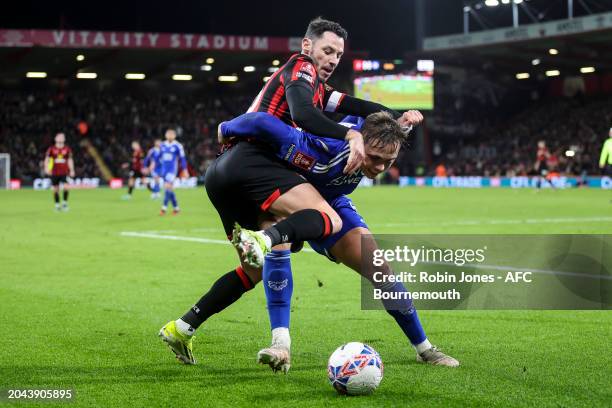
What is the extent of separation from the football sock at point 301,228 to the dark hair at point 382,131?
21.1 inches

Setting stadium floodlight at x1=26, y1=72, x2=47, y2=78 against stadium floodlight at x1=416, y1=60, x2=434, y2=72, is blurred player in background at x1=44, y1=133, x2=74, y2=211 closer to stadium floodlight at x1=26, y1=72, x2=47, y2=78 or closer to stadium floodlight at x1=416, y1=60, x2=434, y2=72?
stadium floodlight at x1=416, y1=60, x2=434, y2=72

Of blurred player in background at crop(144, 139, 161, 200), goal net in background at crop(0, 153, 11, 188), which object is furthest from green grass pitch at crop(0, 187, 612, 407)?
goal net in background at crop(0, 153, 11, 188)

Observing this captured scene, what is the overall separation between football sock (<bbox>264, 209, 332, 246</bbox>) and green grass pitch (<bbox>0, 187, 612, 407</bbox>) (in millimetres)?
824

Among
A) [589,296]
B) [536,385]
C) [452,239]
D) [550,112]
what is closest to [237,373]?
[536,385]

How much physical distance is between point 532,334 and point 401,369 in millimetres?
1607

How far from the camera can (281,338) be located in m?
5.43

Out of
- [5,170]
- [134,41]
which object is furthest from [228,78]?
[5,170]

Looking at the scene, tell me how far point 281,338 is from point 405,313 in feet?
2.61

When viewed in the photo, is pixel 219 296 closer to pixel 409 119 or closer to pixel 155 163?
pixel 409 119

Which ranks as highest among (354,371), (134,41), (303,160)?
(134,41)

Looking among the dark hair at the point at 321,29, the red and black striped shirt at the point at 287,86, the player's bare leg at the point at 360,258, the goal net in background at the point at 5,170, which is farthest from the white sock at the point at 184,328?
the goal net in background at the point at 5,170

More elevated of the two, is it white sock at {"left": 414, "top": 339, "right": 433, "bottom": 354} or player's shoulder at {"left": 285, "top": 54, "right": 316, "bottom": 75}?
player's shoulder at {"left": 285, "top": 54, "right": 316, "bottom": 75}

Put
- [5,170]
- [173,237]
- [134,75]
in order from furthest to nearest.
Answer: [134,75] → [5,170] → [173,237]

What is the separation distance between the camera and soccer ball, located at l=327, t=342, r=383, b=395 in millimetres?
4816
